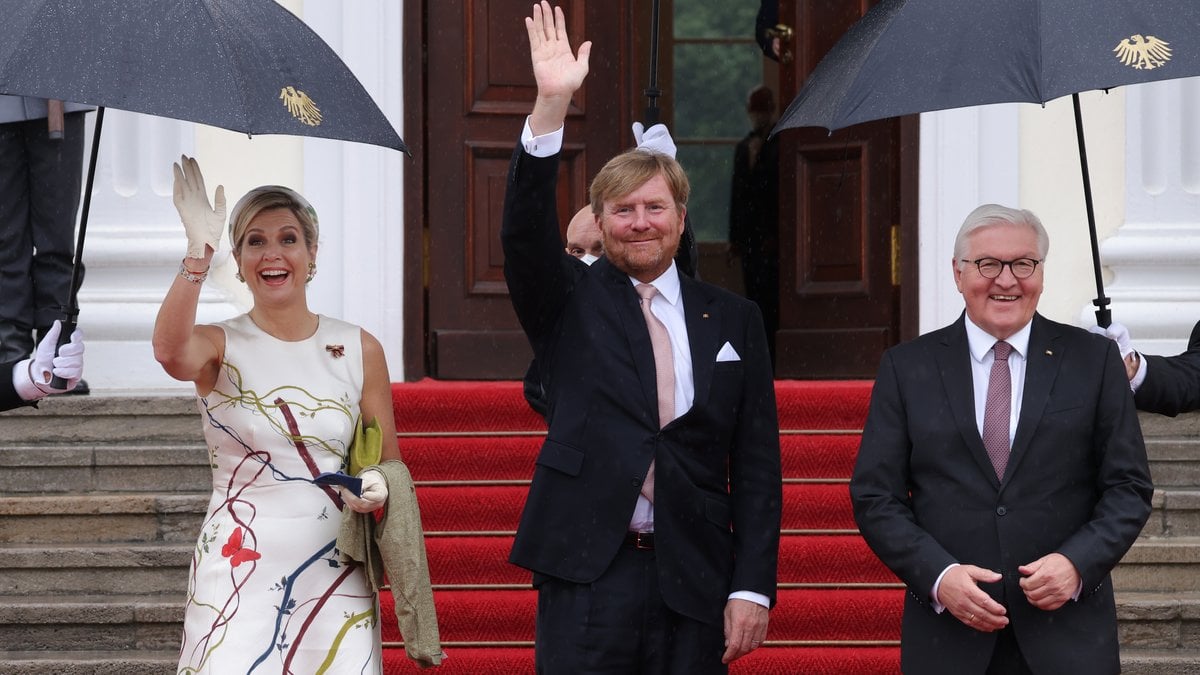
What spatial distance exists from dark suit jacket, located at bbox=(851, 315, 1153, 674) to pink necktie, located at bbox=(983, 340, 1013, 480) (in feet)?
0.12

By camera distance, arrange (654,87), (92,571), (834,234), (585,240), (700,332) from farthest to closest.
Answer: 1. (834,234)
2. (92,571)
3. (585,240)
4. (654,87)
5. (700,332)

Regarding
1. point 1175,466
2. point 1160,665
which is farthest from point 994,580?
point 1175,466

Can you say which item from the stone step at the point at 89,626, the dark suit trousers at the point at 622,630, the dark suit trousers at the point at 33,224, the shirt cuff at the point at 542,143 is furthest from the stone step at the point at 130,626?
the shirt cuff at the point at 542,143

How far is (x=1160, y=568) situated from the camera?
17.7 feet

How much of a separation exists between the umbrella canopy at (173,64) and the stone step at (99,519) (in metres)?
2.29

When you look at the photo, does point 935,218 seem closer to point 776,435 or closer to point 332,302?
point 332,302

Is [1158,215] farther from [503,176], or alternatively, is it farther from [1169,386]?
[1169,386]

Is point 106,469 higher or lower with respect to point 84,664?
higher

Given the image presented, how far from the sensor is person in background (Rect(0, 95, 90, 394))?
18.7 feet

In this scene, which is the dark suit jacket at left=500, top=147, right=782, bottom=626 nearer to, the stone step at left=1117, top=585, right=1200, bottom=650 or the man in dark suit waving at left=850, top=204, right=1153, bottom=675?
the man in dark suit waving at left=850, top=204, right=1153, bottom=675

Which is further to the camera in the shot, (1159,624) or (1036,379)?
(1159,624)

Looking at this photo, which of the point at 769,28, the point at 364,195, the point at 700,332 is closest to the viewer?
the point at 700,332

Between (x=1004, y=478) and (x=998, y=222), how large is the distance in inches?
22.2

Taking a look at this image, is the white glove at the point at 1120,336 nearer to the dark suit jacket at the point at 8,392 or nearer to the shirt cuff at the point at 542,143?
the shirt cuff at the point at 542,143
